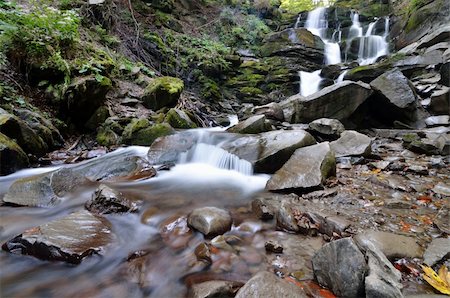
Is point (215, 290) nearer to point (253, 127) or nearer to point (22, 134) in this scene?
point (22, 134)

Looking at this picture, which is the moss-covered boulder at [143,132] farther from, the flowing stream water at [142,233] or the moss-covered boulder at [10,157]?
the moss-covered boulder at [10,157]

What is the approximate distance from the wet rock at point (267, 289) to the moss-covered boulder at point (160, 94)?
6596 mm

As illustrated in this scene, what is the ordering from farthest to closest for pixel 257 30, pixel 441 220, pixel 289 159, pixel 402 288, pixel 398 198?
pixel 257 30
pixel 289 159
pixel 398 198
pixel 441 220
pixel 402 288

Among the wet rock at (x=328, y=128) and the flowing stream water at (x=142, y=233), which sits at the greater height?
the wet rock at (x=328, y=128)

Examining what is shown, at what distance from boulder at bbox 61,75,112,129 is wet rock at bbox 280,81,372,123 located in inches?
217

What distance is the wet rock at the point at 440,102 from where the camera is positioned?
7.43 meters

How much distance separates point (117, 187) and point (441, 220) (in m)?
4.23

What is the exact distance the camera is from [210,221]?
9.57 feet

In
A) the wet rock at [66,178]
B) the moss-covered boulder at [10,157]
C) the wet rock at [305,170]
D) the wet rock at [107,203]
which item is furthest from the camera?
the moss-covered boulder at [10,157]

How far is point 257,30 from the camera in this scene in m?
17.3

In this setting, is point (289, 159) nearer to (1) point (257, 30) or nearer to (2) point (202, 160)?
(2) point (202, 160)

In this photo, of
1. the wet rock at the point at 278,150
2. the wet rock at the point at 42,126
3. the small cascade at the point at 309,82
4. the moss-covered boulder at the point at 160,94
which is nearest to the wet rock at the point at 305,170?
the wet rock at the point at 278,150

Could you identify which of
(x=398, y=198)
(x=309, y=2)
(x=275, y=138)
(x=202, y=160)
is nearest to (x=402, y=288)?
(x=398, y=198)

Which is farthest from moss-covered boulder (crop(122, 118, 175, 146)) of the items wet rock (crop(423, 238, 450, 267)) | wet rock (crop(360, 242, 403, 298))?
wet rock (crop(423, 238, 450, 267))
